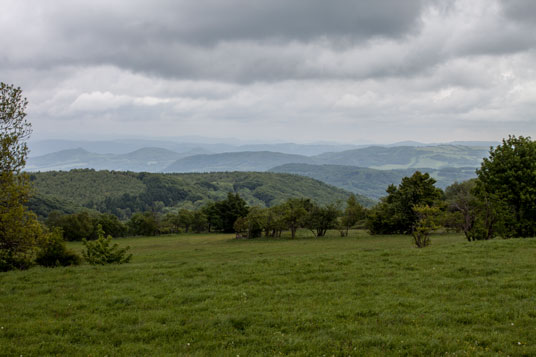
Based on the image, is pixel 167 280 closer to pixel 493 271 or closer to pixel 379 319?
pixel 379 319

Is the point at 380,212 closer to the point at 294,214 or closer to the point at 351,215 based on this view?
the point at 351,215

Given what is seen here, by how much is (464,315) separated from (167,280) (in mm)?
13345

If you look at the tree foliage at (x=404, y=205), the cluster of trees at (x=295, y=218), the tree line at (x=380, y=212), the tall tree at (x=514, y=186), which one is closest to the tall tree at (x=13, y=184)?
the tree line at (x=380, y=212)

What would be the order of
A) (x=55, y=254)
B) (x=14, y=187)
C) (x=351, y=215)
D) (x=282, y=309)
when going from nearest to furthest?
1. (x=282, y=309)
2. (x=14, y=187)
3. (x=55, y=254)
4. (x=351, y=215)

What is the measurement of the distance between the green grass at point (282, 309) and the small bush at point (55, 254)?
3.84 m

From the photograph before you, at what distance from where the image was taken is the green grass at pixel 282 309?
8828 millimetres

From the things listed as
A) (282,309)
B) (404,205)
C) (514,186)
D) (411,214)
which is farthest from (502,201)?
(404,205)

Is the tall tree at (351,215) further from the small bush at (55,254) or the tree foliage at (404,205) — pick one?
the small bush at (55,254)

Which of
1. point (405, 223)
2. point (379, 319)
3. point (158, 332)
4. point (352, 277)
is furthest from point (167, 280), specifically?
point (405, 223)

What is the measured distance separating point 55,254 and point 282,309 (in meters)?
19.4

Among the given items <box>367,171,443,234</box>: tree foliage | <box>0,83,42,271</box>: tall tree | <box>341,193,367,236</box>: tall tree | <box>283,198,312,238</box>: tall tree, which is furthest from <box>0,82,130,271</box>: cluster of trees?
<box>341,193,367,236</box>: tall tree

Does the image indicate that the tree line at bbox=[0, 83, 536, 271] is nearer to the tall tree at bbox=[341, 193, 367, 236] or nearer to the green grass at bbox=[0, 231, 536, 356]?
the tall tree at bbox=[341, 193, 367, 236]

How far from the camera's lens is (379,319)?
10539 mm

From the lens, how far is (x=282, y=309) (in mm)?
11711
